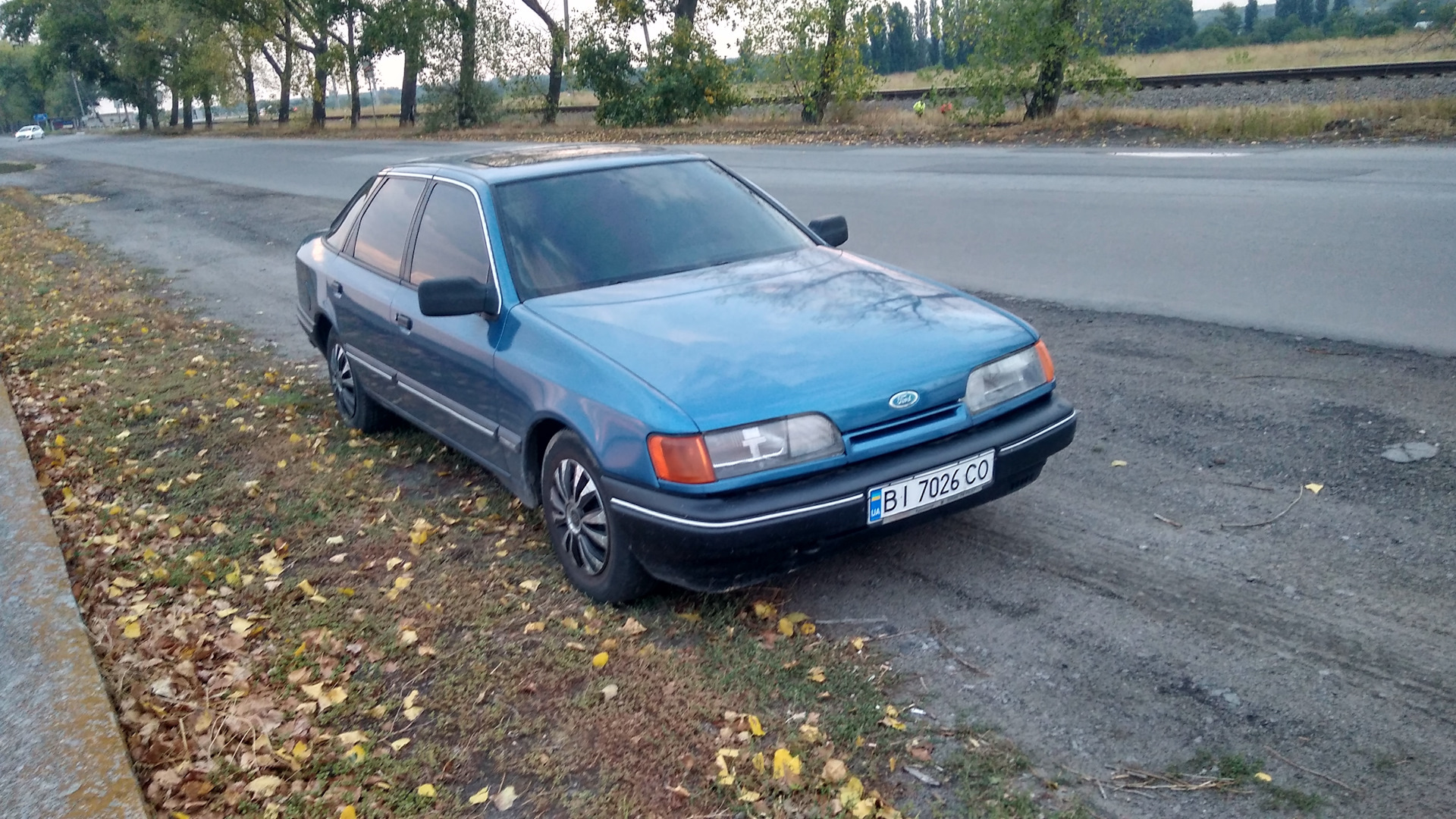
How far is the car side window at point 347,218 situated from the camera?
20.6ft

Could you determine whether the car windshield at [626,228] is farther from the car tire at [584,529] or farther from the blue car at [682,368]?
the car tire at [584,529]

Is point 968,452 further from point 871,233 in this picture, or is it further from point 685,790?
point 871,233

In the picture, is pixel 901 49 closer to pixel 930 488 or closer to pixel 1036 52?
pixel 1036 52

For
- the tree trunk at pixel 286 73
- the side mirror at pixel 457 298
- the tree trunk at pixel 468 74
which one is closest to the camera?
the side mirror at pixel 457 298

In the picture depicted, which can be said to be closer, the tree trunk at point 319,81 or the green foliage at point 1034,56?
the green foliage at point 1034,56

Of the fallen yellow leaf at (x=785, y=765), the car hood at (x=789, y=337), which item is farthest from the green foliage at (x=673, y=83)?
the fallen yellow leaf at (x=785, y=765)


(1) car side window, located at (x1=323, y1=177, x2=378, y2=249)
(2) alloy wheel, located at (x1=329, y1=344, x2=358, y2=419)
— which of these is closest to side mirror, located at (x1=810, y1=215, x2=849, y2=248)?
(1) car side window, located at (x1=323, y1=177, x2=378, y2=249)

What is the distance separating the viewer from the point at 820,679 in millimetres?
3572

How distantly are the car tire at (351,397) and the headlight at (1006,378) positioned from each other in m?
3.44

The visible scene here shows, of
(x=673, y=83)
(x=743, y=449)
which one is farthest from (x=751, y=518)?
(x=673, y=83)

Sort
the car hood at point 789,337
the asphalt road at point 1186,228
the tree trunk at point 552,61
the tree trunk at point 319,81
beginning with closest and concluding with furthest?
1. the car hood at point 789,337
2. the asphalt road at point 1186,228
3. the tree trunk at point 552,61
4. the tree trunk at point 319,81

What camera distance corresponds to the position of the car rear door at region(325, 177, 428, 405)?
18.2ft

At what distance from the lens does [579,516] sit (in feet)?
13.6

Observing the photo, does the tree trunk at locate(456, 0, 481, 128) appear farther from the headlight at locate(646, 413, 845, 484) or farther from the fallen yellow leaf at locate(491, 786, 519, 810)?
the fallen yellow leaf at locate(491, 786, 519, 810)
